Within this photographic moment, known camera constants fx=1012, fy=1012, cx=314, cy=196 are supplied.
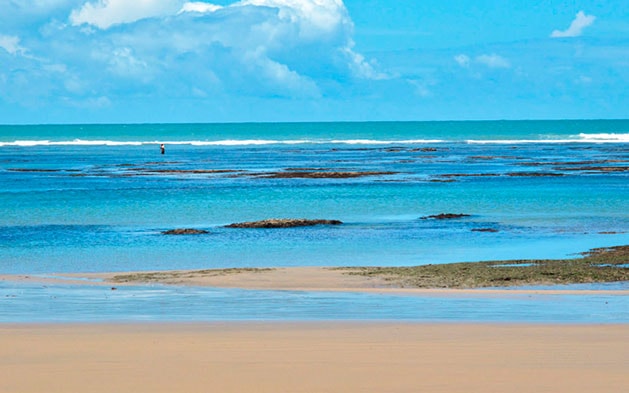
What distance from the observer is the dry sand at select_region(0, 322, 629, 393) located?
32.8 ft

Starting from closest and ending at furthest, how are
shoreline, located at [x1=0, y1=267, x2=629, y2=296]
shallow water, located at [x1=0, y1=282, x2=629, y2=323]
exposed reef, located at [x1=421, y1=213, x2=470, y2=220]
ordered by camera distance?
1. shallow water, located at [x1=0, y1=282, x2=629, y2=323]
2. shoreline, located at [x1=0, y1=267, x2=629, y2=296]
3. exposed reef, located at [x1=421, y1=213, x2=470, y2=220]

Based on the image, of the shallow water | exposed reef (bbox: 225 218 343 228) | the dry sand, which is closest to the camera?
the dry sand

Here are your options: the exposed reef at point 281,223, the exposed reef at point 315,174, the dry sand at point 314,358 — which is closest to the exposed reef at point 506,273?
the dry sand at point 314,358

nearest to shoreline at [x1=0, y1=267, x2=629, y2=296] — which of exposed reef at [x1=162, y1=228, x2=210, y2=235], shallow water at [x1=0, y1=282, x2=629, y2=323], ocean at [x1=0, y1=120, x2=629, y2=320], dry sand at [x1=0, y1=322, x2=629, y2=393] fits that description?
shallow water at [x1=0, y1=282, x2=629, y2=323]

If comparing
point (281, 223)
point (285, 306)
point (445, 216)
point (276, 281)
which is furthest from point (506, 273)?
point (445, 216)

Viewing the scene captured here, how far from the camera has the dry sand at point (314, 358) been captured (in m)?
9.98

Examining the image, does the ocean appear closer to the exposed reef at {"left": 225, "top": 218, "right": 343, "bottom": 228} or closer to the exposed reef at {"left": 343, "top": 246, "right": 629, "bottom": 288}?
the exposed reef at {"left": 225, "top": 218, "right": 343, "bottom": 228}

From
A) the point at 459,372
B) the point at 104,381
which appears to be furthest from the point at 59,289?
the point at 459,372

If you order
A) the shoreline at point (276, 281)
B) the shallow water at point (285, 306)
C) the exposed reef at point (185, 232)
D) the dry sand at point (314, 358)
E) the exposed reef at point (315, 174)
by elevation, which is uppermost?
the dry sand at point (314, 358)

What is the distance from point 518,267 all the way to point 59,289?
30.0 ft

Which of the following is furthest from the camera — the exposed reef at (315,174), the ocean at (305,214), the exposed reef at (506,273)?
the exposed reef at (315,174)

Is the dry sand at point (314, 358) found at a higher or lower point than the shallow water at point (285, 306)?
higher

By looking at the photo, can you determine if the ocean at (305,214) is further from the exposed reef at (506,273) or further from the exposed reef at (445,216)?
the exposed reef at (506,273)

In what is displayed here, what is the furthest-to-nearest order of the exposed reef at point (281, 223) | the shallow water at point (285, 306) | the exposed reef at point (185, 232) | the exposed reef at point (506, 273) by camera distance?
the exposed reef at point (281, 223) → the exposed reef at point (185, 232) → the exposed reef at point (506, 273) → the shallow water at point (285, 306)
